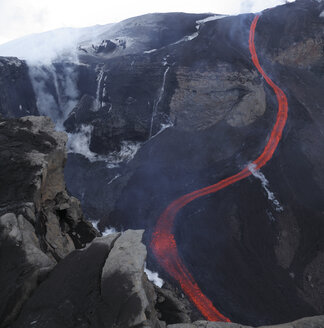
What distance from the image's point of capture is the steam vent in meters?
6.11

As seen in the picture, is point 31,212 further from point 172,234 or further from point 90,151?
point 90,151

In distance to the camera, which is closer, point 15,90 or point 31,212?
point 31,212

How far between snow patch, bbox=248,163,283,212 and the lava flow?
0.25m

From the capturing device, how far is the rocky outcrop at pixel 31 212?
18.7ft

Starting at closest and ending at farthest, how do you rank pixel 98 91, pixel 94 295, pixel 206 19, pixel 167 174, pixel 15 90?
pixel 94 295
pixel 167 174
pixel 15 90
pixel 98 91
pixel 206 19

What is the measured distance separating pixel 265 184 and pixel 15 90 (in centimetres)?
2376

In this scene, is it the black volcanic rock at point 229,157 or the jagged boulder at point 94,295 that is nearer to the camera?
the jagged boulder at point 94,295

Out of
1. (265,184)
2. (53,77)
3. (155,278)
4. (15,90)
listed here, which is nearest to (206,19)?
(53,77)

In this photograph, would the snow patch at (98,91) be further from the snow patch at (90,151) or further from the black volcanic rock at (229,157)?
the snow patch at (90,151)

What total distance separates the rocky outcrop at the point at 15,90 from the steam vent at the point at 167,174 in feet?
0.42

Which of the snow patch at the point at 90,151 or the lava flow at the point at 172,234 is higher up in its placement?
the snow patch at the point at 90,151

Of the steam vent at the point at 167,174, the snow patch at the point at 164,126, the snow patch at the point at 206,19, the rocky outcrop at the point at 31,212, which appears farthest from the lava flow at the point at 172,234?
the snow patch at the point at 206,19

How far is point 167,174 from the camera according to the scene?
21797 mm

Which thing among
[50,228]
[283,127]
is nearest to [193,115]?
[283,127]
